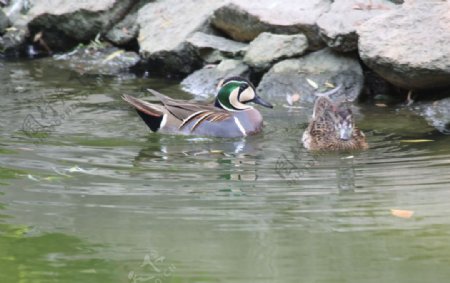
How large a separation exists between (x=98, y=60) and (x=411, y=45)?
17.8 ft

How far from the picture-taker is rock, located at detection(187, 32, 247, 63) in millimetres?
11836

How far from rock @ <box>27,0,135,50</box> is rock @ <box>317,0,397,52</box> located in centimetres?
397

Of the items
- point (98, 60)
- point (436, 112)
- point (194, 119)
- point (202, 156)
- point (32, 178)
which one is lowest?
point (98, 60)

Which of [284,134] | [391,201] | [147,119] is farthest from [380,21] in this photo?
[391,201]

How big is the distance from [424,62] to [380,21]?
33.6 inches

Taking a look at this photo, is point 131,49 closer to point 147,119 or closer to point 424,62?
point 147,119

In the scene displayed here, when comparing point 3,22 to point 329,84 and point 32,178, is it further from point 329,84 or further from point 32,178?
point 32,178

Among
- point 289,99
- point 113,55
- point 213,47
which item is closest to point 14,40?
point 113,55

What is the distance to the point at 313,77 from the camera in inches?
423

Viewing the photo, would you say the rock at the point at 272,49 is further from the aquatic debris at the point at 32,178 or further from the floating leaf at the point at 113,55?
the aquatic debris at the point at 32,178

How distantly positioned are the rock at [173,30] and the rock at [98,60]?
509mm

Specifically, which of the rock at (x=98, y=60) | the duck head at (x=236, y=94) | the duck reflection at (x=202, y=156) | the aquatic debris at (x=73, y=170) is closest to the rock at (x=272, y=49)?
the duck head at (x=236, y=94)

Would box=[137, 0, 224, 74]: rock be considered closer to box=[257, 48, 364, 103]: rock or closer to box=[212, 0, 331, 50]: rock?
box=[212, 0, 331, 50]: rock

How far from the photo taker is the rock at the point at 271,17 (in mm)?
11148
